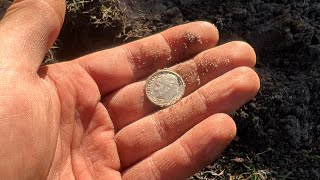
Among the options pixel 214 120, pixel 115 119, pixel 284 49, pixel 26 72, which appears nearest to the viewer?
pixel 26 72

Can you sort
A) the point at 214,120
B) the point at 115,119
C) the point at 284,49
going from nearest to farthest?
the point at 214,120 < the point at 115,119 < the point at 284,49

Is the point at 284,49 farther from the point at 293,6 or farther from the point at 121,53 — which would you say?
the point at 121,53

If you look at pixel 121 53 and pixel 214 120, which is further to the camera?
pixel 121 53

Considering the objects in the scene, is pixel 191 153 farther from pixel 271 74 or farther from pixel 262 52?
pixel 262 52

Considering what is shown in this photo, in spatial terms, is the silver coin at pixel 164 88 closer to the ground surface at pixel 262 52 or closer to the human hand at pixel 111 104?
the human hand at pixel 111 104

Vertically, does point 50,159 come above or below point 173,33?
below

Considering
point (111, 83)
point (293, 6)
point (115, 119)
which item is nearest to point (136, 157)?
point (115, 119)

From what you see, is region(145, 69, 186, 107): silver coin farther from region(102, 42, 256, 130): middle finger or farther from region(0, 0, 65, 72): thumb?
region(0, 0, 65, 72): thumb
